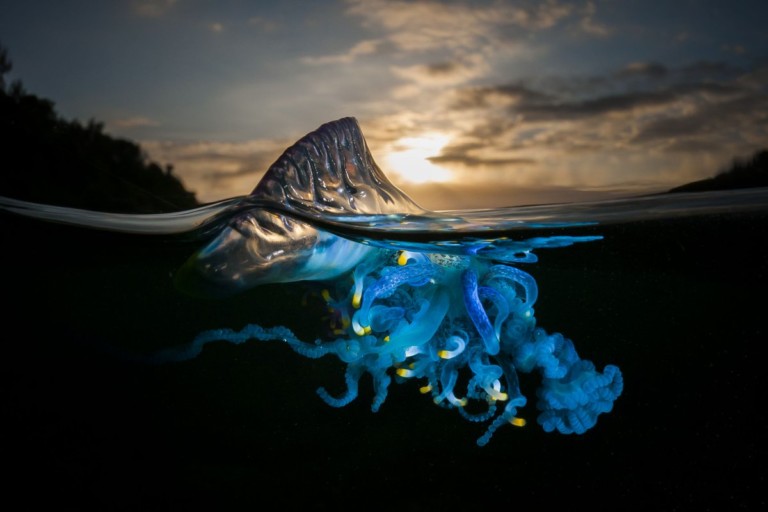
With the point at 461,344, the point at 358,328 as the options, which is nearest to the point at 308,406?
the point at 358,328

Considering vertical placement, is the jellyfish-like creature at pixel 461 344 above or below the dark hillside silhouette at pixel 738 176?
below

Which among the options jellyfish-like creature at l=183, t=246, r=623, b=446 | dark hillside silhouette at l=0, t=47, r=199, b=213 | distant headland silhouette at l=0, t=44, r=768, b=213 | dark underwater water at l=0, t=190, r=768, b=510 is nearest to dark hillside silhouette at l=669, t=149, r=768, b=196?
distant headland silhouette at l=0, t=44, r=768, b=213

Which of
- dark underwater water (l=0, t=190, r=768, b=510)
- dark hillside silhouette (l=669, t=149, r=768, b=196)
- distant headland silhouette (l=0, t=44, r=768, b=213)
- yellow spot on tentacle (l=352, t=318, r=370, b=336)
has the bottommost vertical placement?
dark underwater water (l=0, t=190, r=768, b=510)

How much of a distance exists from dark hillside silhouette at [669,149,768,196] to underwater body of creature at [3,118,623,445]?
5.24 feet

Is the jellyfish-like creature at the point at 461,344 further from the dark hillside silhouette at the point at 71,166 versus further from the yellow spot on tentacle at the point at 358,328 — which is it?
the dark hillside silhouette at the point at 71,166

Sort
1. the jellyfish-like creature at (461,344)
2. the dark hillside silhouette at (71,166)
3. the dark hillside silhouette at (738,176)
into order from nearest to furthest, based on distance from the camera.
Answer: the jellyfish-like creature at (461,344) → the dark hillside silhouette at (71,166) → the dark hillside silhouette at (738,176)

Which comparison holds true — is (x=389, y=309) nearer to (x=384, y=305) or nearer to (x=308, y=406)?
(x=384, y=305)

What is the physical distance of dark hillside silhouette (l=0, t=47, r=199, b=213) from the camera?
2912mm

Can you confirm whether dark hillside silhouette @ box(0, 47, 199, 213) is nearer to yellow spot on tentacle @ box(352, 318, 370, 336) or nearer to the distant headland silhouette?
the distant headland silhouette

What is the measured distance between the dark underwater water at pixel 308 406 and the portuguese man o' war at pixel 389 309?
0.24 metres

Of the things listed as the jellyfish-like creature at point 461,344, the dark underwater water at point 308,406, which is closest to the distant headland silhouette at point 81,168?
the dark underwater water at point 308,406

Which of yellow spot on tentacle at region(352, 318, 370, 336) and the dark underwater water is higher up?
yellow spot on tentacle at region(352, 318, 370, 336)

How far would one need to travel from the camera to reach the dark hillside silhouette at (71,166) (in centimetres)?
291

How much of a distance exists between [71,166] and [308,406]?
1.92m
